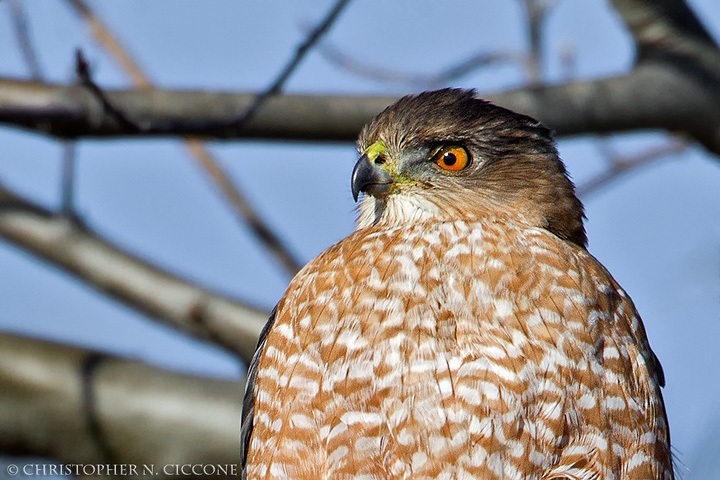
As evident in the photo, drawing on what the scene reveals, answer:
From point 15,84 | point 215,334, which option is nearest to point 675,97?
point 215,334

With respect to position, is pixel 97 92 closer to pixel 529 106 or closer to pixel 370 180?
pixel 370 180

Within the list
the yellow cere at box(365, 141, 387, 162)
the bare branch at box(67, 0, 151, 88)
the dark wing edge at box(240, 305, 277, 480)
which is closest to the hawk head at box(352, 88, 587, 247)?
the yellow cere at box(365, 141, 387, 162)

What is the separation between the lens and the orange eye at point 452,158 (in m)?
4.93

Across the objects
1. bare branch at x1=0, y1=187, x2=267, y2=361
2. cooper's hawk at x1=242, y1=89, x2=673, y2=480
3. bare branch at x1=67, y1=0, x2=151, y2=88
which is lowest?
cooper's hawk at x1=242, y1=89, x2=673, y2=480

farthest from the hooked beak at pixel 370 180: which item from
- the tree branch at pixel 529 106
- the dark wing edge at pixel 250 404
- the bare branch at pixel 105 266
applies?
the bare branch at pixel 105 266

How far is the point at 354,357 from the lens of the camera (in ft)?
14.1

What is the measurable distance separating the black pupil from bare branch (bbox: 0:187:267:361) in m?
2.33

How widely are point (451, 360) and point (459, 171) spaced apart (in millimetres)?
978

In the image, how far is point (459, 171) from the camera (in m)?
4.93

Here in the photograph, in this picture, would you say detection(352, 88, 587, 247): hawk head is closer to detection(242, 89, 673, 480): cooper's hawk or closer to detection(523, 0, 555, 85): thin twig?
detection(242, 89, 673, 480): cooper's hawk

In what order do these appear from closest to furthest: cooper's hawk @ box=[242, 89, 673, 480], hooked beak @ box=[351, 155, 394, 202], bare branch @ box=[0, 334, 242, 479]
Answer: cooper's hawk @ box=[242, 89, 673, 480] < hooked beak @ box=[351, 155, 394, 202] < bare branch @ box=[0, 334, 242, 479]

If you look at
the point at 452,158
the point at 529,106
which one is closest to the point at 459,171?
the point at 452,158

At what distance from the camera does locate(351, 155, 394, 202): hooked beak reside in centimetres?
482

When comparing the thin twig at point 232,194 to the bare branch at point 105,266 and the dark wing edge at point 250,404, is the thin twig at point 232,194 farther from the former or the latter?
the dark wing edge at point 250,404
